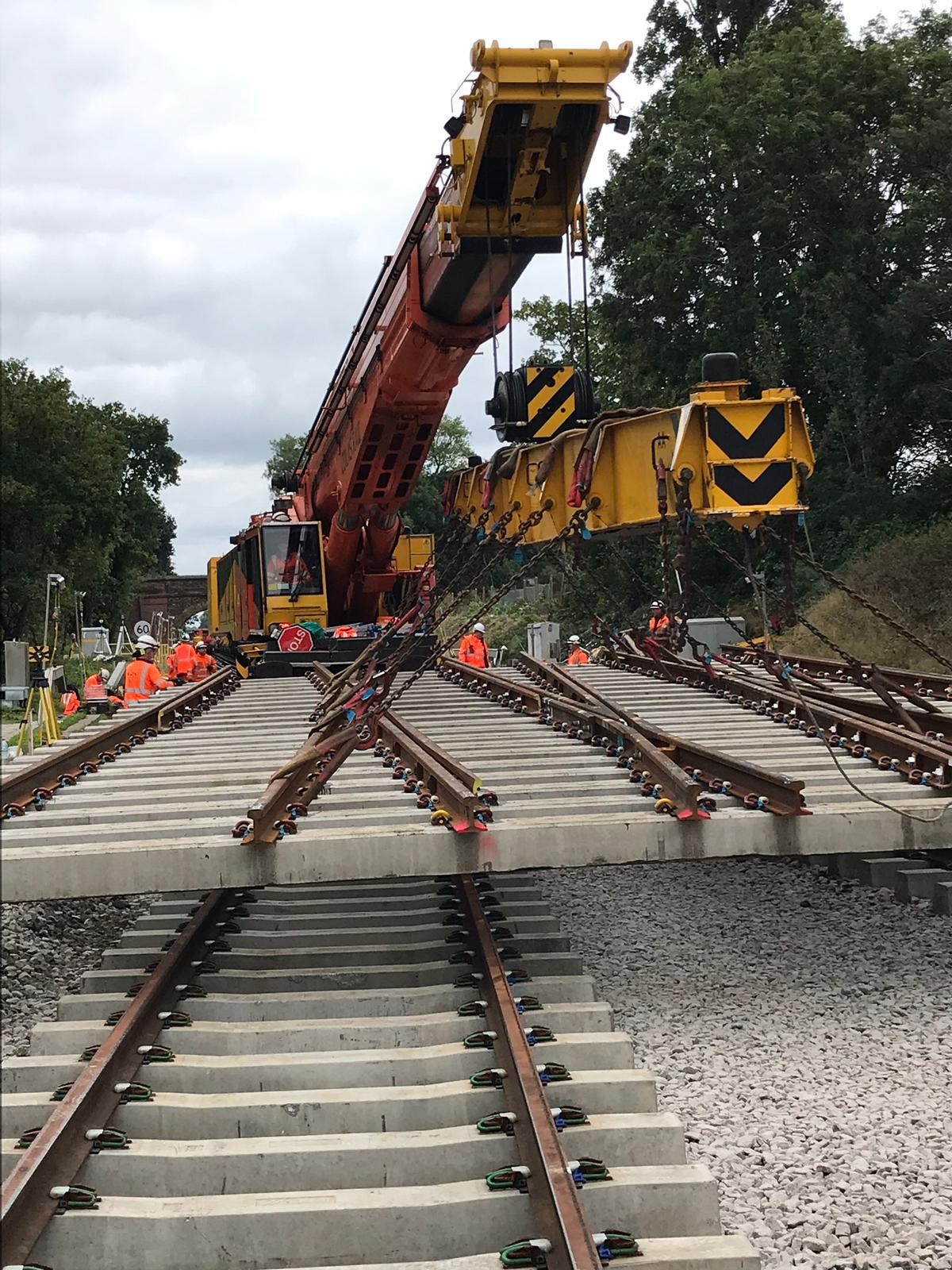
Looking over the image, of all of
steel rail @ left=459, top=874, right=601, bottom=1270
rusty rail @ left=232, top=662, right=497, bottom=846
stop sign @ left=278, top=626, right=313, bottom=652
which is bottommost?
steel rail @ left=459, top=874, right=601, bottom=1270

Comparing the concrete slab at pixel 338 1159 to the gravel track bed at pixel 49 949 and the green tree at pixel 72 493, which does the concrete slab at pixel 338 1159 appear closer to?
the gravel track bed at pixel 49 949

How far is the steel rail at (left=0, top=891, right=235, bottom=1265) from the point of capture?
3270mm

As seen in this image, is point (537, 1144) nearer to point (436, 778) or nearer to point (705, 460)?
point (436, 778)

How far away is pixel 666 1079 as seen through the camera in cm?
479

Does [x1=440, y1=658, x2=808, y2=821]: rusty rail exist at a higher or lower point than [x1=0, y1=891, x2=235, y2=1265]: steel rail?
higher

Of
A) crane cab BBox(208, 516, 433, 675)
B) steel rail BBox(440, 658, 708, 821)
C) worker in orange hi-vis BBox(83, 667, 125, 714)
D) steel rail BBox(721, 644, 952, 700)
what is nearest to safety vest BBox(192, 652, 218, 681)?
worker in orange hi-vis BBox(83, 667, 125, 714)

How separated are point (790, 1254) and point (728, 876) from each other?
5197 mm

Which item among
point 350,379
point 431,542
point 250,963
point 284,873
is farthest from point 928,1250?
point 431,542

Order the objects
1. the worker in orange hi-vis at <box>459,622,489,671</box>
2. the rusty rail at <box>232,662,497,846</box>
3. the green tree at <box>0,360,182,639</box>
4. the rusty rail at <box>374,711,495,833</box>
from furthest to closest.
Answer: the worker in orange hi-vis at <box>459,622,489,671</box> < the rusty rail at <box>374,711,495,833</box> < the rusty rail at <box>232,662,497,846</box> < the green tree at <box>0,360,182,639</box>

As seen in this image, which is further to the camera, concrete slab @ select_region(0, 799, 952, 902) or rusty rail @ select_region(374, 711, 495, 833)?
rusty rail @ select_region(374, 711, 495, 833)

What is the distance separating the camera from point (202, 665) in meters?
15.1

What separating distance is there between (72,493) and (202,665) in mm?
12404

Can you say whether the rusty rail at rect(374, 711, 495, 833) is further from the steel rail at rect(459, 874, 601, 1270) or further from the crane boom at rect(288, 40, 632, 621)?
the crane boom at rect(288, 40, 632, 621)

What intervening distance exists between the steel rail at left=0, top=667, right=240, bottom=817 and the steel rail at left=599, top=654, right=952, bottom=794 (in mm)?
4206
